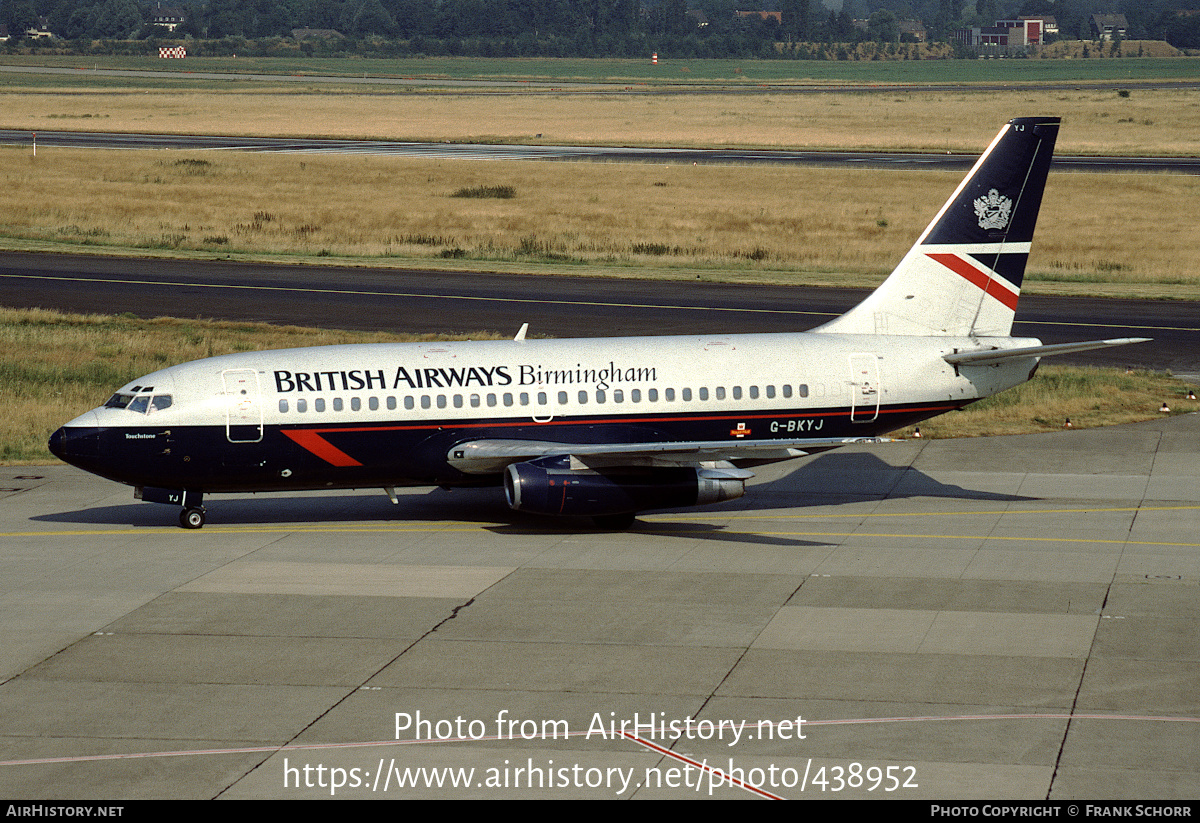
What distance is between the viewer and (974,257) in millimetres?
35938

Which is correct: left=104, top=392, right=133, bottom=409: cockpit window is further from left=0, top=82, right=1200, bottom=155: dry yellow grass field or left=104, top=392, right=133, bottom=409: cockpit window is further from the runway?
left=0, top=82, right=1200, bottom=155: dry yellow grass field

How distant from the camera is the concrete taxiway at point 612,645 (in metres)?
19.2

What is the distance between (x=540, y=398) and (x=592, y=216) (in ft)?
199

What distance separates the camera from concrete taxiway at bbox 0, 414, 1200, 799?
19.2 m

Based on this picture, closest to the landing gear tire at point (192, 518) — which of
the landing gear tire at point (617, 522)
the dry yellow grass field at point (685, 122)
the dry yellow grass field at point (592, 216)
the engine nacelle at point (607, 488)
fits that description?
the engine nacelle at point (607, 488)

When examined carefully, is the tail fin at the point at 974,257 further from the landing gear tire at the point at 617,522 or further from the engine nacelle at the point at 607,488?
the landing gear tire at the point at 617,522

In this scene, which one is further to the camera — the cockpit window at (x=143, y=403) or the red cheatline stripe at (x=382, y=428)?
the red cheatline stripe at (x=382, y=428)

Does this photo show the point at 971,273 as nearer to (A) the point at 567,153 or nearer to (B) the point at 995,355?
(B) the point at 995,355

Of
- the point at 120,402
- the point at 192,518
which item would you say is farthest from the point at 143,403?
the point at 192,518

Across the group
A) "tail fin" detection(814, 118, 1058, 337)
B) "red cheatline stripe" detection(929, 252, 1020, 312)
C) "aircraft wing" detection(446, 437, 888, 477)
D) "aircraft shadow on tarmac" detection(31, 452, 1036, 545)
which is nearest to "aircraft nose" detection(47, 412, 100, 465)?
"aircraft shadow on tarmac" detection(31, 452, 1036, 545)

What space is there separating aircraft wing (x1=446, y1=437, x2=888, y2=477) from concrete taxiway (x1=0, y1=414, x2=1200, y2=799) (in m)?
1.83

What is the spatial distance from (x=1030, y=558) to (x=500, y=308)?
3743 cm

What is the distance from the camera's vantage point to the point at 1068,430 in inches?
1705

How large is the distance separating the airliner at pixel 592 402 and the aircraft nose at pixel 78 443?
0.14 ft
